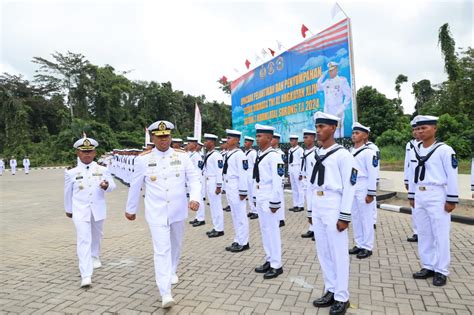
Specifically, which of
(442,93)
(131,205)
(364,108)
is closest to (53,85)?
(364,108)

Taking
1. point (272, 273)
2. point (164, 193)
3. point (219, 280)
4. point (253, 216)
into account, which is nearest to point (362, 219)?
point (272, 273)

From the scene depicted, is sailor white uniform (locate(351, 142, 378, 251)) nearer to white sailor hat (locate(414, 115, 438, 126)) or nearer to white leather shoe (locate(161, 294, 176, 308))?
white sailor hat (locate(414, 115, 438, 126))

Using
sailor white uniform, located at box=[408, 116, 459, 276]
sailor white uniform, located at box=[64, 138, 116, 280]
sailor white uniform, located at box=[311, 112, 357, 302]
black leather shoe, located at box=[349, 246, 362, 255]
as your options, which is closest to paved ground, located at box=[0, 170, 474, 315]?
black leather shoe, located at box=[349, 246, 362, 255]

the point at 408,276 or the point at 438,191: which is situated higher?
the point at 438,191

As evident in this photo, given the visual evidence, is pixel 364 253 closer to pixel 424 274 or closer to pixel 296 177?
pixel 424 274

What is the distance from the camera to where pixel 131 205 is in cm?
399

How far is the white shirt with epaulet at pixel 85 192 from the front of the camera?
4590mm

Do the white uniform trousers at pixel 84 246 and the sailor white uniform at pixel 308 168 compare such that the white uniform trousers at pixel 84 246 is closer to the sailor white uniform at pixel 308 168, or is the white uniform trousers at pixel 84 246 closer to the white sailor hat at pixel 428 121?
the sailor white uniform at pixel 308 168

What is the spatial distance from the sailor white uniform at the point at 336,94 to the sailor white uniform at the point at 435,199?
618cm

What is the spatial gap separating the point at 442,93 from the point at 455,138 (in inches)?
385

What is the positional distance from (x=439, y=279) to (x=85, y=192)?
4429 millimetres

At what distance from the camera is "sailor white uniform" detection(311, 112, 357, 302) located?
10.9 ft

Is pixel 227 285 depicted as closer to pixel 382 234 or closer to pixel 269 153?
pixel 269 153

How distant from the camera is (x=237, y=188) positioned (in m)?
6.27
